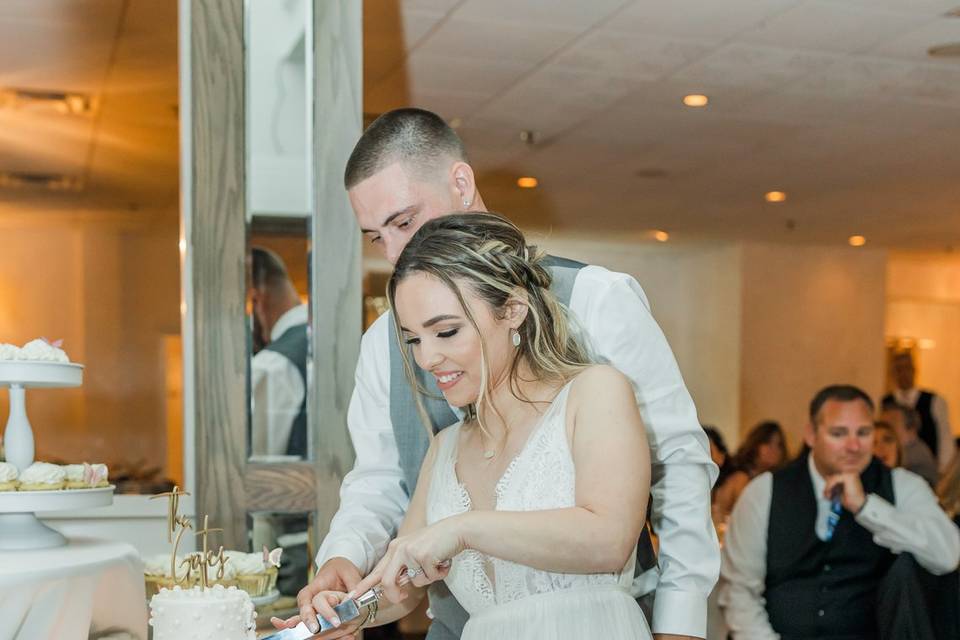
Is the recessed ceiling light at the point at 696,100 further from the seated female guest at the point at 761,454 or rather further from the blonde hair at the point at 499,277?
the blonde hair at the point at 499,277

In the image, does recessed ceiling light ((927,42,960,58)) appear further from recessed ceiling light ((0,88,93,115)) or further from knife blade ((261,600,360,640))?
knife blade ((261,600,360,640))

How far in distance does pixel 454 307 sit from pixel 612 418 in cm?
25

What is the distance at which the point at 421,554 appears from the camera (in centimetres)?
139

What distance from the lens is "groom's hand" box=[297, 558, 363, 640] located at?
1512mm

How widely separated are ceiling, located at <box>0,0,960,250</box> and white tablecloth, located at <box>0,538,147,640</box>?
118 inches

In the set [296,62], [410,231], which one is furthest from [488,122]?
[410,231]

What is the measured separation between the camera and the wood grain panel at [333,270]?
3264 millimetres

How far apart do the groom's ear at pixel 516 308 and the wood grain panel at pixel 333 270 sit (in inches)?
65.1

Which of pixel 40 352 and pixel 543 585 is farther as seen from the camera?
pixel 40 352

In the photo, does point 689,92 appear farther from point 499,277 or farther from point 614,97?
point 499,277

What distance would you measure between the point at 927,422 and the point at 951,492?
4.92m

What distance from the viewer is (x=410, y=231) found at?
6.22 ft

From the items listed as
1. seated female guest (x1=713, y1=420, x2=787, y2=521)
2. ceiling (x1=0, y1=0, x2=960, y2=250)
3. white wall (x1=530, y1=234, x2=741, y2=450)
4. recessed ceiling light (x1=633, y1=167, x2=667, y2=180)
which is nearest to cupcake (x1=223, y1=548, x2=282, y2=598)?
ceiling (x1=0, y1=0, x2=960, y2=250)

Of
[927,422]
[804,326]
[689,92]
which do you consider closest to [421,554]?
[689,92]
